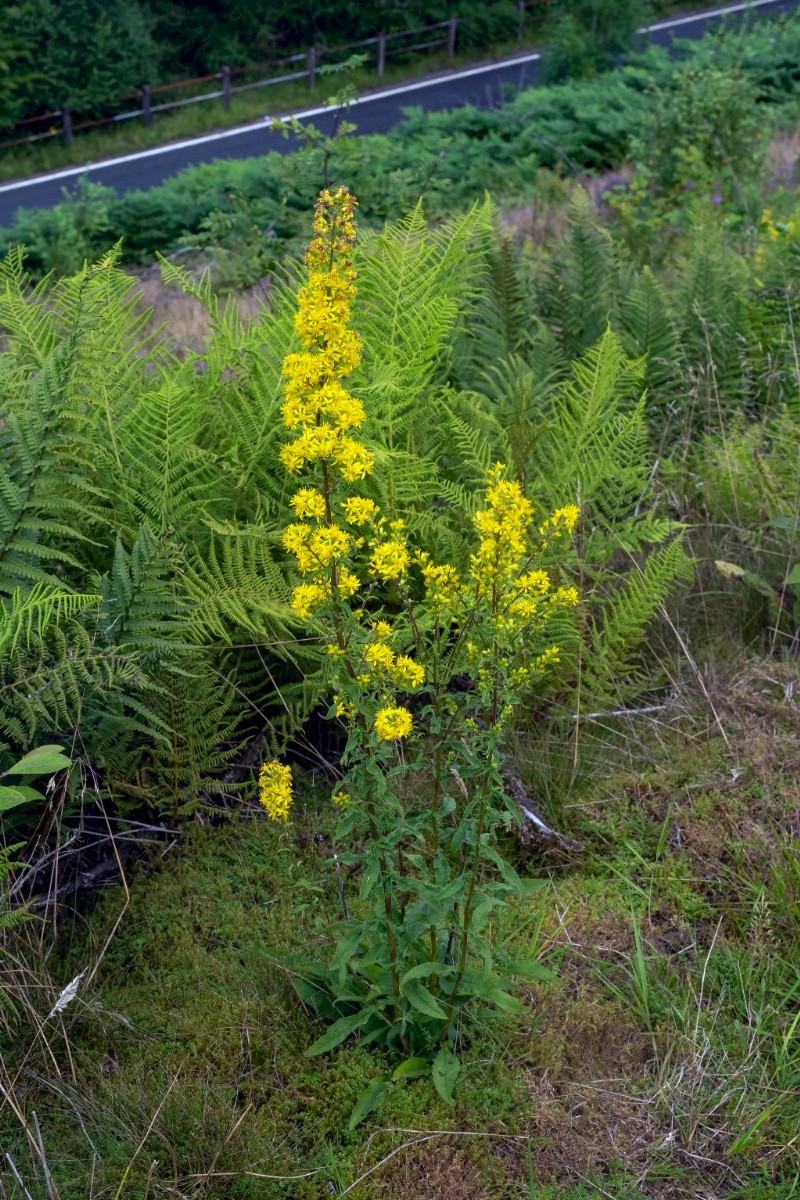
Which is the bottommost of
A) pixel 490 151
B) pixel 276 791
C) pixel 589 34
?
pixel 490 151

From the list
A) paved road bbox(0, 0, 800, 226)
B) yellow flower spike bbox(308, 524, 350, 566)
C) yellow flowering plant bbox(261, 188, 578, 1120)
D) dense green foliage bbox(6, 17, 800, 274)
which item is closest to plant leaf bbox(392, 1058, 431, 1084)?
yellow flowering plant bbox(261, 188, 578, 1120)

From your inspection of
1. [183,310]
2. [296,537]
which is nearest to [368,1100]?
[296,537]

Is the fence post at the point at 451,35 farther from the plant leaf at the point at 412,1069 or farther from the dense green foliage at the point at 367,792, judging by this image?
the plant leaf at the point at 412,1069

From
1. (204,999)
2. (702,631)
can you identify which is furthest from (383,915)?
(702,631)

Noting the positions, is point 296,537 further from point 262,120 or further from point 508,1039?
point 262,120

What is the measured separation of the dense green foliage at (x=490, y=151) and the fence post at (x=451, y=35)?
32.6 ft

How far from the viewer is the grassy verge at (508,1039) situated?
2176 millimetres

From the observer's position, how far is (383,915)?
229 centimetres

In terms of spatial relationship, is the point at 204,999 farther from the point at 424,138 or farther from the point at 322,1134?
the point at 424,138

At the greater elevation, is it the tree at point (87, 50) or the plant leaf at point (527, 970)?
the tree at point (87, 50)

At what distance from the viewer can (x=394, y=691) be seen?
2.03 m

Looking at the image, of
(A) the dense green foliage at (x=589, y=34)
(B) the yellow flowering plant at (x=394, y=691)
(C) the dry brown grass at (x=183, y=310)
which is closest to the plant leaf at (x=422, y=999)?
(B) the yellow flowering plant at (x=394, y=691)

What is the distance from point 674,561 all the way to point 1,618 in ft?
6.17

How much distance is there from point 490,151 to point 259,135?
8.40 metres
